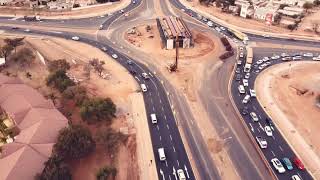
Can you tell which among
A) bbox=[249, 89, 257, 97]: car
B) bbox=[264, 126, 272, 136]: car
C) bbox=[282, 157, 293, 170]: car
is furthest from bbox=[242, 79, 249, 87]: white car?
bbox=[282, 157, 293, 170]: car

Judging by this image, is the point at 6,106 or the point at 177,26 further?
the point at 177,26

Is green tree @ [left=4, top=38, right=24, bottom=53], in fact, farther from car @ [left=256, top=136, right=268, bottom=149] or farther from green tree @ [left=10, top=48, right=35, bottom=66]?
car @ [left=256, top=136, right=268, bottom=149]

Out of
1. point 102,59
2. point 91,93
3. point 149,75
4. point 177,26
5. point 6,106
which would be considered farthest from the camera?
point 177,26

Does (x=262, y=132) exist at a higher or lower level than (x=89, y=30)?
lower

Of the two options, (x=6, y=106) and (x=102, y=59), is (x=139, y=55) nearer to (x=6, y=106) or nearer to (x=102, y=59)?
(x=102, y=59)

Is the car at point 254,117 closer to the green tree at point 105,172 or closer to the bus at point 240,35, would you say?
the green tree at point 105,172

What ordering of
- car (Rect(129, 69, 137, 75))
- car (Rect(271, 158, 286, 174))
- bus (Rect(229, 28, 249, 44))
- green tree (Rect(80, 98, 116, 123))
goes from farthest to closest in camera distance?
bus (Rect(229, 28, 249, 44)) < car (Rect(129, 69, 137, 75)) < green tree (Rect(80, 98, 116, 123)) < car (Rect(271, 158, 286, 174))

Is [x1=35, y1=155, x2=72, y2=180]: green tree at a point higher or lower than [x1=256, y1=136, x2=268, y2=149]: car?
higher

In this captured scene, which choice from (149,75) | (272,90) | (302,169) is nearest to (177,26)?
(149,75)
